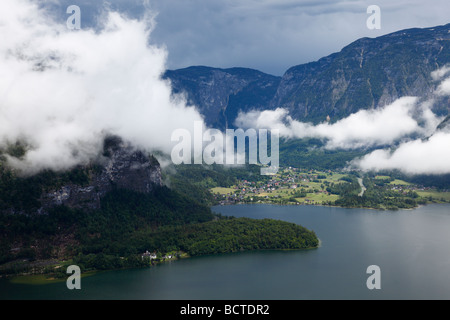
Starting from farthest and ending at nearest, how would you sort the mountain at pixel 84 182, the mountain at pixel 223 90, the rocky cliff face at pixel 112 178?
the mountain at pixel 223 90, the rocky cliff face at pixel 112 178, the mountain at pixel 84 182

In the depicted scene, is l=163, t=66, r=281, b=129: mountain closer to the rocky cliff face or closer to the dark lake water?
the rocky cliff face

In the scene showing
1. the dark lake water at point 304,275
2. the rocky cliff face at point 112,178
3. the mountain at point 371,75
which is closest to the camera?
the dark lake water at point 304,275

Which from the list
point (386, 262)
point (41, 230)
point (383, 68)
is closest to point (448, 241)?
point (386, 262)

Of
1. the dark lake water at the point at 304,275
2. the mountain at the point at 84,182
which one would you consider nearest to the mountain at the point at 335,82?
the dark lake water at the point at 304,275

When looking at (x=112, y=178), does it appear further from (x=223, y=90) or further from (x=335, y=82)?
(x=223, y=90)

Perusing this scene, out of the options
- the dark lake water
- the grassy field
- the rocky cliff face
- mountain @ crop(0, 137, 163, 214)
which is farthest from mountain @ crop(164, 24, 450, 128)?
mountain @ crop(0, 137, 163, 214)

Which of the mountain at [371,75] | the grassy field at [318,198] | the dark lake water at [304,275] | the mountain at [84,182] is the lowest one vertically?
the dark lake water at [304,275]

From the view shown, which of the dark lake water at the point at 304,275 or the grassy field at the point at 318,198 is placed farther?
the grassy field at the point at 318,198

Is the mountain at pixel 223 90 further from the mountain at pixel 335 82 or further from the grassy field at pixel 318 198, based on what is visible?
the grassy field at pixel 318 198
